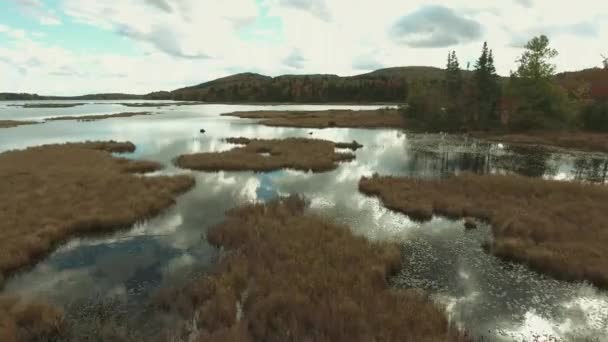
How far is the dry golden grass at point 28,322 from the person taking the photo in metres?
10.2

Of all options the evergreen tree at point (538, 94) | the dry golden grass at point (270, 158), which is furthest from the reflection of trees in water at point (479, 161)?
the evergreen tree at point (538, 94)

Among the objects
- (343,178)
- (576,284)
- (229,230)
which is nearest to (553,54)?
(343,178)

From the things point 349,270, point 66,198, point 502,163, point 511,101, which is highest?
point 511,101

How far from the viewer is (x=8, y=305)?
465 inches

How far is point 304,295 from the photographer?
40.6ft

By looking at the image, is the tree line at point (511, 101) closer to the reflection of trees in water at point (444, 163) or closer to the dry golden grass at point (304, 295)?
the reflection of trees in water at point (444, 163)

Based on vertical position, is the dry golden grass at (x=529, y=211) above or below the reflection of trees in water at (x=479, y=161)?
below

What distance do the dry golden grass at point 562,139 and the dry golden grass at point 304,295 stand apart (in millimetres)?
54704

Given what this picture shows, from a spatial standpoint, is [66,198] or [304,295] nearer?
[304,295]

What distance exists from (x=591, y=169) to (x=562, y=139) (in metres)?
24.4

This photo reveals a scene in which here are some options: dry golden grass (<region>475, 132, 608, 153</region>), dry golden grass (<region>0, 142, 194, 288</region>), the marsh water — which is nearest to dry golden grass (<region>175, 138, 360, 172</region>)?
the marsh water

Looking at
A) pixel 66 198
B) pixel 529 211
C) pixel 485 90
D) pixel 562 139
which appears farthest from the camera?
pixel 485 90

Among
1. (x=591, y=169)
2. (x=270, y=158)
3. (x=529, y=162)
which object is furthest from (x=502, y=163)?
(x=270, y=158)

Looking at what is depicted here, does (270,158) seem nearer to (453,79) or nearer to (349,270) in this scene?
(349,270)
